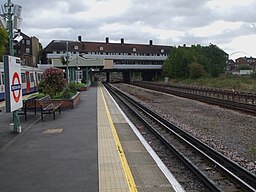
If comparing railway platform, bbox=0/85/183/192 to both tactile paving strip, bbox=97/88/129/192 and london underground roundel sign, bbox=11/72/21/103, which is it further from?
london underground roundel sign, bbox=11/72/21/103

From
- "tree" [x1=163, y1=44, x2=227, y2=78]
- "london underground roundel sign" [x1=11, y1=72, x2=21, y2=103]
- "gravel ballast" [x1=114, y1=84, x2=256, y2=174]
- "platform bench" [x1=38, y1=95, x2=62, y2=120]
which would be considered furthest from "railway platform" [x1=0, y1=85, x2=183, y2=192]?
"tree" [x1=163, y1=44, x2=227, y2=78]

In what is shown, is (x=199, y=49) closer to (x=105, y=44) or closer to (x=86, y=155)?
(x=105, y=44)

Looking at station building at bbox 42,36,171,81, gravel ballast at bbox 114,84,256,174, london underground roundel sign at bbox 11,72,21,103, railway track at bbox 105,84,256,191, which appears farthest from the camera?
station building at bbox 42,36,171,81

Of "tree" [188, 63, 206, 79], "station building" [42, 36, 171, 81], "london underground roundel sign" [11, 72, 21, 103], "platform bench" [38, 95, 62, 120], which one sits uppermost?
"station building" [42, 36, 171, 81]

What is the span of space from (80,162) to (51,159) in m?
0.80

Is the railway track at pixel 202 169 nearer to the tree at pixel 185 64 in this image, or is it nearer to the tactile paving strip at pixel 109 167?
the tactile paving strip at pixel 109 167

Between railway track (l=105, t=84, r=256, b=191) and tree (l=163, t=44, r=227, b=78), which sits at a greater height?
tree (l=163, t=44, r=227, b=78)

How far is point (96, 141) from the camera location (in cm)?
944

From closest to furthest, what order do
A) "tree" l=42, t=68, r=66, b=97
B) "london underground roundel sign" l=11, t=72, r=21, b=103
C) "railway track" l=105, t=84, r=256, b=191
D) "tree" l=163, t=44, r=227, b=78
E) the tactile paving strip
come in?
the tactile paving strip → "railway track" l=105, t=84, r=256, b=191 → "london underground roundel sign" l=11, t=72, r=21, b=103 → "tree" l=42, t=68, r=66, b=97 → "tree" l=163, t=44, r=227, b=78

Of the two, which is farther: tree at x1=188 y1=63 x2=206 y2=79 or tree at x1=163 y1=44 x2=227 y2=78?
tree at x1=163 y1=44 x2=227 y2=78

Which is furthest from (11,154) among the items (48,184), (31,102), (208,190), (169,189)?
(31,102)

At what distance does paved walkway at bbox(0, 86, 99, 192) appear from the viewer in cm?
571

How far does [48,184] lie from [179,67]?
2815 inches

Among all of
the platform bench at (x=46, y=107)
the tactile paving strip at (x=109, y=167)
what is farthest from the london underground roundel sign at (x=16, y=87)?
the platform bench at (x=46, y=107)
